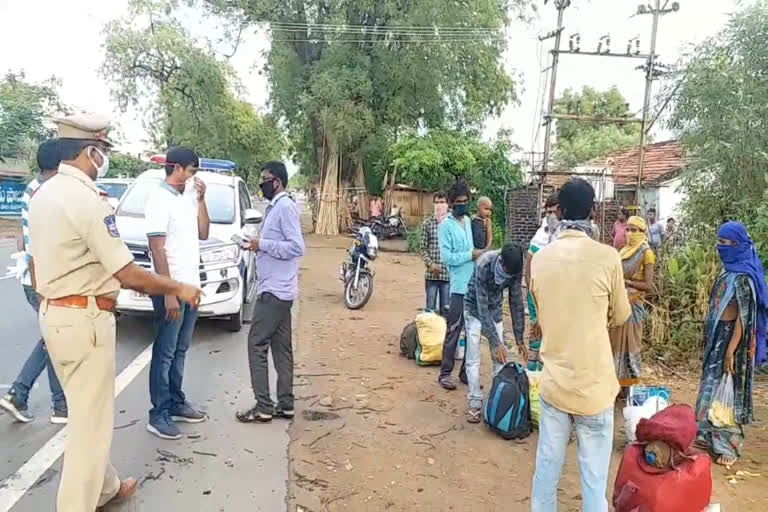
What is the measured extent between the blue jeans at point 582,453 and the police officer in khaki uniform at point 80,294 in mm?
1934

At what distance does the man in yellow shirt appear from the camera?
9.32 ft

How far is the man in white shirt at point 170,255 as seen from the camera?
422cm

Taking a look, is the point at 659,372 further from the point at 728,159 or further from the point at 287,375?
the point at 287,375

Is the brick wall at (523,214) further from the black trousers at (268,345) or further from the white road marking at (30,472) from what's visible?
the white road marking at (30,472)

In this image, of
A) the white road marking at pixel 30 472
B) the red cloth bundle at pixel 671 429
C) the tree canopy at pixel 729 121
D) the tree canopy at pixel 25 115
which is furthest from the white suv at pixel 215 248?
the tree canopy at pixel 25 115

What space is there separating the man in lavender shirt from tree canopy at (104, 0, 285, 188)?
66.2ft

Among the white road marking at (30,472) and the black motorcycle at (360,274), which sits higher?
the black motorcycle at (360,274)

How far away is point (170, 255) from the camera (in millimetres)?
4312

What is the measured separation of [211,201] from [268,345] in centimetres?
410

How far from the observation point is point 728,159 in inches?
281

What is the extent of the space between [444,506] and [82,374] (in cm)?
215

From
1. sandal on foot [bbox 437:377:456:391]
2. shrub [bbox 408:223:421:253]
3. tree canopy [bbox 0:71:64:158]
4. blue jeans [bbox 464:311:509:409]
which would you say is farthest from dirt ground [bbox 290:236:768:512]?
tree canopy [bbox 0:71:64:158]

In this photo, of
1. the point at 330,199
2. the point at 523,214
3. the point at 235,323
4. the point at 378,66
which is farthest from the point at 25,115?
the point at 235,323

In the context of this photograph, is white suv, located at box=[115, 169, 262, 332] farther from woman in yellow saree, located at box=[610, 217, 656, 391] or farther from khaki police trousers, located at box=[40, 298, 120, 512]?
woman in yellow saree, located at box=[610, 217, 656, 391]
